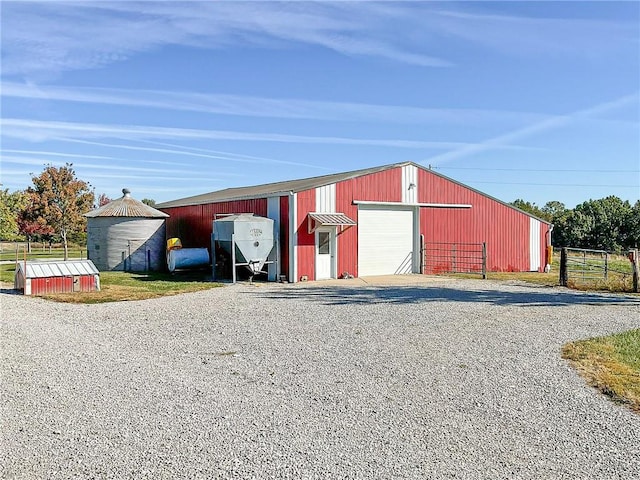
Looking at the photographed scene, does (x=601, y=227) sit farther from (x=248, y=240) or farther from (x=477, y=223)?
(x=248, y=240)

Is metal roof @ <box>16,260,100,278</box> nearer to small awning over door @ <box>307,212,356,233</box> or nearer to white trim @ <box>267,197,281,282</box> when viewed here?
white trim @ <box>267,197,281,282</box>

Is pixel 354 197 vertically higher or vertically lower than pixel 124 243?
higher

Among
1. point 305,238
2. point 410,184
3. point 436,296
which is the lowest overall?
point 436,296

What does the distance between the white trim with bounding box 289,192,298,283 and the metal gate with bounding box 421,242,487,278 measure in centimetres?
554

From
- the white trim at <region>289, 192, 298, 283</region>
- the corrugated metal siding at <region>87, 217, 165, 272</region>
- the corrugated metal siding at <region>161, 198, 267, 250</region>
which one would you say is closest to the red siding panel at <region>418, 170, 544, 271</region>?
the white trim at <region>289, 192, 298, 283</region>

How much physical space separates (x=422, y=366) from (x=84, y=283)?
10421 mm

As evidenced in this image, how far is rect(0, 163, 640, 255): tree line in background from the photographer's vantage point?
109 ft

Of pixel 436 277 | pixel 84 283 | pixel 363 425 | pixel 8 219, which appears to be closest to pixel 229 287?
pixel 84 283

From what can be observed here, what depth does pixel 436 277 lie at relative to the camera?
1792 cm

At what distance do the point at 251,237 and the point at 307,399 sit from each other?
11.1 meters


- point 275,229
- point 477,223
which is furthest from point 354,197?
point 477,223

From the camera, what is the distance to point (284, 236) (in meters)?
16.7

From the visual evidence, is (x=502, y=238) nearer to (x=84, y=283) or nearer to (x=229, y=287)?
(x=229, y=287)

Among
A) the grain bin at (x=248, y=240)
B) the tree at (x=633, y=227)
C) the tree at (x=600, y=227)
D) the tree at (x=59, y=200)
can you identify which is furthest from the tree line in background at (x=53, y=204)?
the tree at (x=633, y=227)
